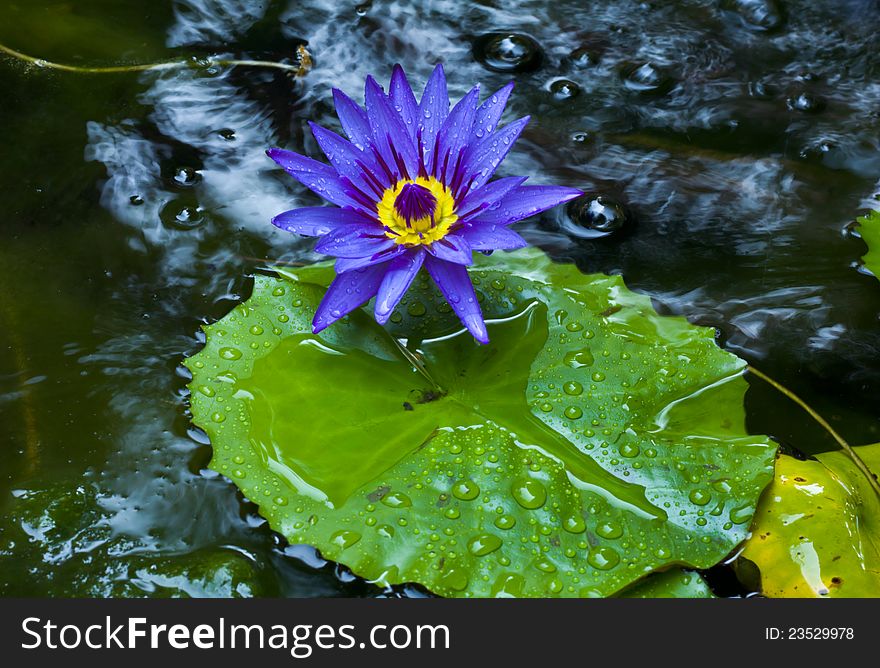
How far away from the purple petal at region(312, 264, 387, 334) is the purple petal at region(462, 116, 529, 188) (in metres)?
0.34

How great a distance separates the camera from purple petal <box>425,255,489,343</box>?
168 cm

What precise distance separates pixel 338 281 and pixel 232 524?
64 cm

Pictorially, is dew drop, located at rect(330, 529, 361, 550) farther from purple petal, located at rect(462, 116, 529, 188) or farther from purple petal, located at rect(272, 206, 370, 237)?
purple petal, located at rect(462, 116, 529, 188)

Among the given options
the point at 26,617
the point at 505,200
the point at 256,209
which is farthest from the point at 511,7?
the point at 26,617

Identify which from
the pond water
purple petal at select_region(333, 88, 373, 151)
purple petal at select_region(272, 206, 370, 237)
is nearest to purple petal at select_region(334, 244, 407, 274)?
purple petal at select_region(272, 206, 370, 237)

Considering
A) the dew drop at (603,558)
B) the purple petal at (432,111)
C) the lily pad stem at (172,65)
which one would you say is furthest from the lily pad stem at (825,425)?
the lily pad stem at (172,65)

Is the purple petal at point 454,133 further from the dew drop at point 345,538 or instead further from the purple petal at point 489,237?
the dew drop at point 345,538

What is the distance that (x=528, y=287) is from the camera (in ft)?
6.53

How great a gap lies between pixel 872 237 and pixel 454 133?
1.39 m

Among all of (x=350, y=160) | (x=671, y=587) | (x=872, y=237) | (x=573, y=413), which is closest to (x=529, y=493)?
(x=573, y=413)

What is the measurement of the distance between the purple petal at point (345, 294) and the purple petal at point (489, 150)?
0.34 meters

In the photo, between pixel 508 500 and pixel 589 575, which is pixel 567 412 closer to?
pixel 508 500

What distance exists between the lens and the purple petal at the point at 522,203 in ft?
5.69

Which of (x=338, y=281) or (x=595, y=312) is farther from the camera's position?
(x=595, y=312)
